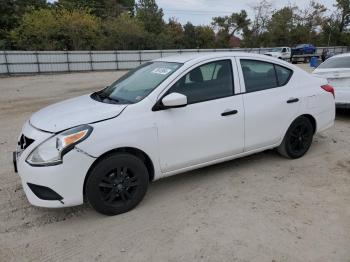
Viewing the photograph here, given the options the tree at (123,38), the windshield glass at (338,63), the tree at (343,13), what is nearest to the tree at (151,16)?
the tree at (123,38)

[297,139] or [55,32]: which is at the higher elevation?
[55,32]

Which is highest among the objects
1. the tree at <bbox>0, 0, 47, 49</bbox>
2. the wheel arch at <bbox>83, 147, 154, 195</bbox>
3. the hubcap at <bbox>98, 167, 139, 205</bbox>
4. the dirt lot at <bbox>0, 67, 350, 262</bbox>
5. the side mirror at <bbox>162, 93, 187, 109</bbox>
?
the tree at <bbox>0, 0, 47, 49</bbox>

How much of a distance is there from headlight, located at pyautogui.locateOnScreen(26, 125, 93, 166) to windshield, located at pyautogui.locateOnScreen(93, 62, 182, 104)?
75 cm

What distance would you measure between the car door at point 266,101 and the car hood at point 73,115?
172cm

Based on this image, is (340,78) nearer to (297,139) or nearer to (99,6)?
(297,139)

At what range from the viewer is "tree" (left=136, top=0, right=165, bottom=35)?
4866 centimetres

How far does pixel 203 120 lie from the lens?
12.7ft

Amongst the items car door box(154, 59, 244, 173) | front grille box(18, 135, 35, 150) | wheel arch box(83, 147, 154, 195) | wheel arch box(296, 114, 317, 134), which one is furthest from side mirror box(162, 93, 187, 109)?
wheel arch box(296, 114, 317, 134)

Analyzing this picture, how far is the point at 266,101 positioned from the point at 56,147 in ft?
8.98

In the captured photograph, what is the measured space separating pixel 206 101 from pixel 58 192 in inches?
76.3

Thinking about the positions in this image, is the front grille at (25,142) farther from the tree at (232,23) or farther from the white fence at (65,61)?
the tree at (232,23)

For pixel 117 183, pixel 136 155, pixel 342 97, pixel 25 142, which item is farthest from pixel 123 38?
pixel 117 183

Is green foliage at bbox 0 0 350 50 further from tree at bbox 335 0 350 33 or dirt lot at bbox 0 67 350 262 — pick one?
dirt lot at bbox 0 67 350 262

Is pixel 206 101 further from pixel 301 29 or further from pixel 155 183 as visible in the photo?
pixel 301 29
